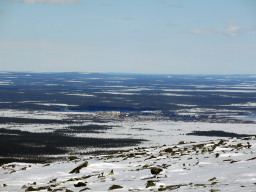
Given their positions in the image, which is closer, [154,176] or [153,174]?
[154,176]

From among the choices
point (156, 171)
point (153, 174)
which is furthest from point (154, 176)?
point (156, 171)

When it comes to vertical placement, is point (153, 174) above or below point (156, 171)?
below

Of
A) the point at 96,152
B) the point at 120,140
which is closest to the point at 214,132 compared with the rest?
the point at 120,140

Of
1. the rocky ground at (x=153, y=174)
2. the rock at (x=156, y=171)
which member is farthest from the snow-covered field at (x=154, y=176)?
the rock at (x=156, y=171)

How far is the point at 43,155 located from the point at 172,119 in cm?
4650

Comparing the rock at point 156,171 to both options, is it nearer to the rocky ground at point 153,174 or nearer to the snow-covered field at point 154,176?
the rocky ground at point 153,174

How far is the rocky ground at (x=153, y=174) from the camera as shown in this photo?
57.7 ft

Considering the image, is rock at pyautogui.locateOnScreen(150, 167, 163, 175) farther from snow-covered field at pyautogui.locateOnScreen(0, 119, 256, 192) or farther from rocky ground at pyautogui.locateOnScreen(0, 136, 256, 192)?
snow-covered field at pyautogui.locateOnScreen(0, 119, 256, 192)

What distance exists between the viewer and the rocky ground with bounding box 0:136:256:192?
17.6 m

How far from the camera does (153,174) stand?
21234 mm

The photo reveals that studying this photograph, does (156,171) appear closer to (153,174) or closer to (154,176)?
(153,174)

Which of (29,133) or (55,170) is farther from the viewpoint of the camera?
(29,133)

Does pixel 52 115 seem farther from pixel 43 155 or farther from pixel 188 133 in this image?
pixel 43 155

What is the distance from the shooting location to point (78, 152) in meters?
56.2
